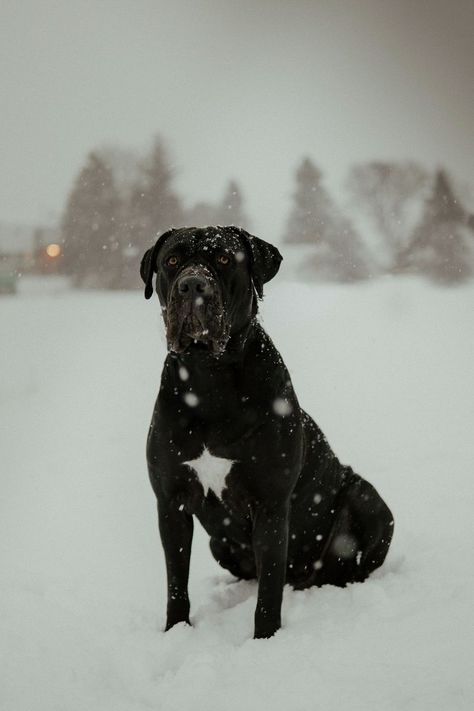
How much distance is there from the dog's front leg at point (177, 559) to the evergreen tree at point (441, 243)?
11321 millimetres

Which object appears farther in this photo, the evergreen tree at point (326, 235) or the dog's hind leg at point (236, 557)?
the evergreen tree at point (326, 235)

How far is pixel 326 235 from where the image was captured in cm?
1411

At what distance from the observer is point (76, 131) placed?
19203 millimetres

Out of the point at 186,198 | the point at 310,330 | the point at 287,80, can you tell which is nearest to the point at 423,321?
the point at 310,330

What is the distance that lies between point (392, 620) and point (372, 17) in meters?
23.1

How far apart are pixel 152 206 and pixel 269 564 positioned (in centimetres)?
1383

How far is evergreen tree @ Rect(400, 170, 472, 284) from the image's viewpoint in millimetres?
13343

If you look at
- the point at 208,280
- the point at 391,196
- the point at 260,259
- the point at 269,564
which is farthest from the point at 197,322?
the point at 391,196

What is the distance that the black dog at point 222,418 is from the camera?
2.49 m

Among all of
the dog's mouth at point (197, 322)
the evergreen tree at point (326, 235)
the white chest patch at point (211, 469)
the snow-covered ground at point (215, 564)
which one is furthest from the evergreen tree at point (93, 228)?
the white chest patch at point (211, 469)

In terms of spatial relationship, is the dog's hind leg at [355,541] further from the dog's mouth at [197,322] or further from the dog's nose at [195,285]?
→ the dog's nose at [195,285]

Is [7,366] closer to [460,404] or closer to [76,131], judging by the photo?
[460,404]

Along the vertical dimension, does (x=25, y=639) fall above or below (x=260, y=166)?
below

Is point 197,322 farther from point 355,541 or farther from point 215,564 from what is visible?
point 215,564
